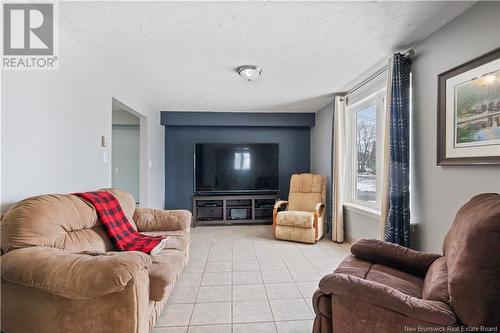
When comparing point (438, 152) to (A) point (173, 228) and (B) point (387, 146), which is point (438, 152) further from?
(A) point (173, 228)

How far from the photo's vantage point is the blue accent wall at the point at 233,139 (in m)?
5.13

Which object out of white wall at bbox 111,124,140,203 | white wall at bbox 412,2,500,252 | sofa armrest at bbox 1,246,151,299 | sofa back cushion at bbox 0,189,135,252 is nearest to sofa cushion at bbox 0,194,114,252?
sofa back cushion at bbox 0,189,135,252

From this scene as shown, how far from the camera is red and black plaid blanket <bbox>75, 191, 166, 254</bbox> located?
2002 mm

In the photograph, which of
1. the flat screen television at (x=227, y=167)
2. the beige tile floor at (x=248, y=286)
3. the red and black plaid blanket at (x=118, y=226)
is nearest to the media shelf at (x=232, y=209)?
the flat screen television at (x=227, y=167)

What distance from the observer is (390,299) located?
1.16 meters

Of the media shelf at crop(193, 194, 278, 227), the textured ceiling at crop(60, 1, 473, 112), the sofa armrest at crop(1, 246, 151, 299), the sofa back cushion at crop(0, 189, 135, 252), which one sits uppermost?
the textured ceiling at crop(60, 1, 473, 112)

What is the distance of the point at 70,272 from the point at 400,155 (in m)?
2.65

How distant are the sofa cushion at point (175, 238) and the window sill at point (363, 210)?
2262 mm

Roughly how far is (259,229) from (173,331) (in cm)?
302

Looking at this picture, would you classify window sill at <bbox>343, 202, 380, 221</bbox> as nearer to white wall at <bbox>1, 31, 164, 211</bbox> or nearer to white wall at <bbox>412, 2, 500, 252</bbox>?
white wall at <bbox>412, 2, 500, 252</bbox>

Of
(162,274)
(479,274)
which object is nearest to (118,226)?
(162,274)

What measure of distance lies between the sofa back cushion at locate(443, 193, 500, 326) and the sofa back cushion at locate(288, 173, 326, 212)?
10.3 feet

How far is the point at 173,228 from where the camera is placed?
105 inches

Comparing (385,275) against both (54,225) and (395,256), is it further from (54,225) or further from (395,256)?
(54,225)
